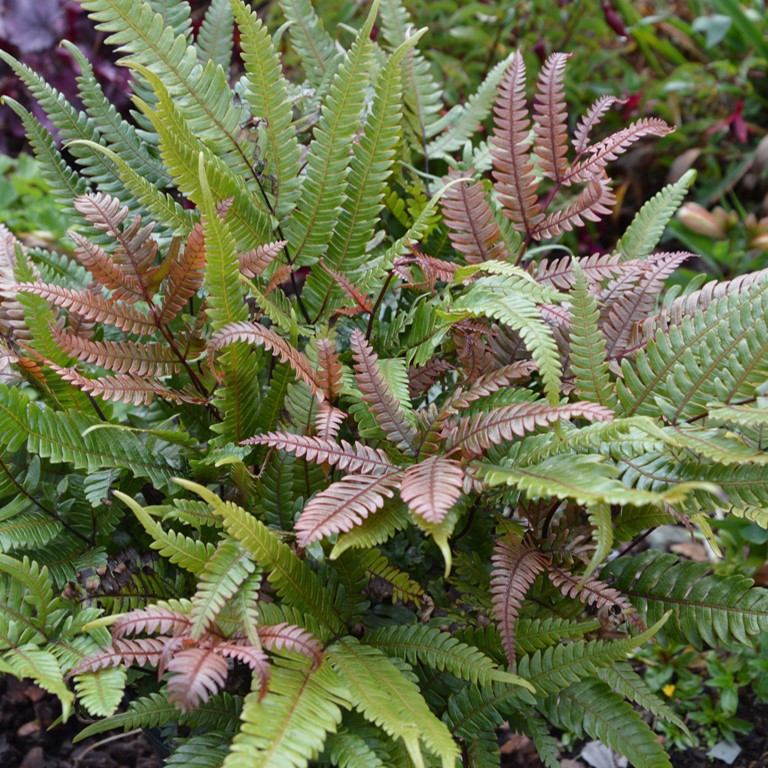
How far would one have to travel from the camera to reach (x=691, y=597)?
137cm

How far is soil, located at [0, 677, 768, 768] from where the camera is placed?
5.99ft

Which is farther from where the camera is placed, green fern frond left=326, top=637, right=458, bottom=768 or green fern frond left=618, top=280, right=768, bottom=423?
green fern frond left=618, top=280, right=768, bottom=423

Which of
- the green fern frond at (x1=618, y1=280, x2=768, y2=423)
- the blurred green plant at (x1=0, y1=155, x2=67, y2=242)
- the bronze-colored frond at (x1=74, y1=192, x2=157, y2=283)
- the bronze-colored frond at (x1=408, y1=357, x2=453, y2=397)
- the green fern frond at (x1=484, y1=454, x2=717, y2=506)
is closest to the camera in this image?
the green fern frond at (x1=484, y1=454, x2=717, y2=506)

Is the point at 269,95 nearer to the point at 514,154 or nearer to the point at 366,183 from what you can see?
the point at 366,183

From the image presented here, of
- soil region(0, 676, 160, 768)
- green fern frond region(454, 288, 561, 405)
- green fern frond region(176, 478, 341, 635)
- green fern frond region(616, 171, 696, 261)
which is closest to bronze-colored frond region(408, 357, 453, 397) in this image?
green fern frond region(454, 288, 561, 405)

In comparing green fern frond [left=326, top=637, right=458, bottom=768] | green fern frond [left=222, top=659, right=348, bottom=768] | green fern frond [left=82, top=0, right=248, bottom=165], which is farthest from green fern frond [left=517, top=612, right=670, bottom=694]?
green fern frond [left=82, top=0, right=248, bottom=165]

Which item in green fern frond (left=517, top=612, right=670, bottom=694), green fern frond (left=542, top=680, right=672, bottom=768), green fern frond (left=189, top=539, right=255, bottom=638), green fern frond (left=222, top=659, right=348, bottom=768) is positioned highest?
green fern frond (left=189, top=539, right=255, bottom=638)

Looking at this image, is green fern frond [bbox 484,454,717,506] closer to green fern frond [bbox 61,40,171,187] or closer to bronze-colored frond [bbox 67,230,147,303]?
bronze-colored frond [bbox 67,230,147,303]

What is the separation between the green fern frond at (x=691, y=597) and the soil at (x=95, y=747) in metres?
0.58

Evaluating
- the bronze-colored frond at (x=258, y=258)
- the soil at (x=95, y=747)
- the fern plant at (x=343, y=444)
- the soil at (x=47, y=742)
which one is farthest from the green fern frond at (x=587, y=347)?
the soil at (x=47, y=742)

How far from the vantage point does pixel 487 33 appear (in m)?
3.34

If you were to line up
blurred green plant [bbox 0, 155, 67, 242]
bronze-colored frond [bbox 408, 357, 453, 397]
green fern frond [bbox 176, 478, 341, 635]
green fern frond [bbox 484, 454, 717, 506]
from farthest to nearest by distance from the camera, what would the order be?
blurred green plant [bbox 0, 155, 67, 242]
bronze-colored frond [bbox 408, 357, 453, 397]
green fern frond [bbox 176, 478, 341, 635]
green fern frond [bbox 484, 454, 717, 506]

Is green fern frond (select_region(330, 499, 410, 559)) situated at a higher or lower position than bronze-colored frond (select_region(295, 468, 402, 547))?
lower

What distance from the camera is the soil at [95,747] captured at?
1.83 metres
